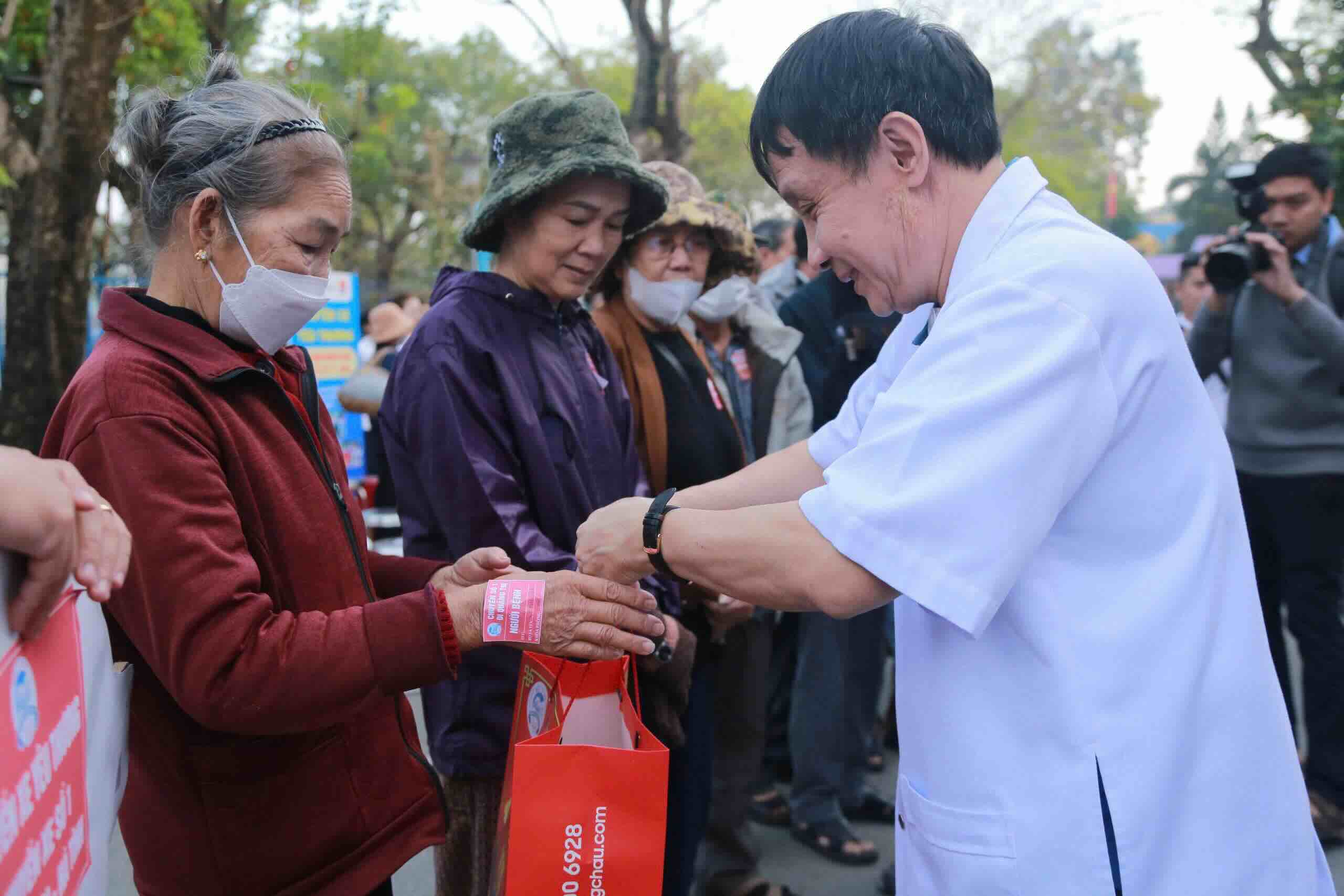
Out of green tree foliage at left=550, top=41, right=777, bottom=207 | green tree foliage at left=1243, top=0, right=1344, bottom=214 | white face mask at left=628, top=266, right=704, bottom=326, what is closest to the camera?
white face mask at left=628, top=266, right=704, bottom=326

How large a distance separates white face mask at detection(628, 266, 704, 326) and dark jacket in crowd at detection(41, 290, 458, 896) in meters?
1.55

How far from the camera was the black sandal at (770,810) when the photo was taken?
4488 mm

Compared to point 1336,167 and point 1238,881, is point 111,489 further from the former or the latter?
point 1336,167

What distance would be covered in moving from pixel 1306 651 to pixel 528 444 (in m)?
3.31

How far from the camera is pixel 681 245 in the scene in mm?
3365

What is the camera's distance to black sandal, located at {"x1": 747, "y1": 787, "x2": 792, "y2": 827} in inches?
177

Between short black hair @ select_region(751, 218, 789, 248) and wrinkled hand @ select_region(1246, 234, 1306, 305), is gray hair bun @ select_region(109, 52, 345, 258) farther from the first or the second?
short black hair @ select_region(751, 218, 789, 248)

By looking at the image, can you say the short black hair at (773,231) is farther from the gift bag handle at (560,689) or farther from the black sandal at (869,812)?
the gift bag handle at (560,689)

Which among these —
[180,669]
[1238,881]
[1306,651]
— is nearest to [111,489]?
[180,669]

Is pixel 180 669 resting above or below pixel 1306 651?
above

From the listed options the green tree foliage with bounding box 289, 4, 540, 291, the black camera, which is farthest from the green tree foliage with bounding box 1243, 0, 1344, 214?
the green tree foliage with bounding box 289, 4, 540, 291

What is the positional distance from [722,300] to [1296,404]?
219 cm

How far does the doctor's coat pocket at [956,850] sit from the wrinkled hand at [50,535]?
3.35ft

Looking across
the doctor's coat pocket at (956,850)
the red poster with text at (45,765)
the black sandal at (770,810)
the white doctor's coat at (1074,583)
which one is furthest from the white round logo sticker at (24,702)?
the black sandal at (770,810)
